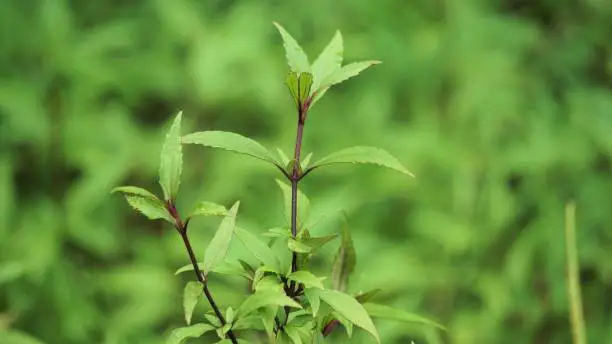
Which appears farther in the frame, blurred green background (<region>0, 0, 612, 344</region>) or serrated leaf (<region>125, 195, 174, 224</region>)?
blurred green background (<region>0, 0, 612, 344</region>)

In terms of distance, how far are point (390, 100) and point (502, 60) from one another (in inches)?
11.4

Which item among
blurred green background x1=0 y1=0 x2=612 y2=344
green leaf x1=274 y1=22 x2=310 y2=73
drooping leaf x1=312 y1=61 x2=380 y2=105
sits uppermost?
green leaf x1=274 y1=22 x2=310 y2=73

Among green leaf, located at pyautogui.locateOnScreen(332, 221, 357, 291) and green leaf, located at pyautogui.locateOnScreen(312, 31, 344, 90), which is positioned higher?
green leaf, located at pyautogui.locateOnScreen(312, 31, 344, 90)

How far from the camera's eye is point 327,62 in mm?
748

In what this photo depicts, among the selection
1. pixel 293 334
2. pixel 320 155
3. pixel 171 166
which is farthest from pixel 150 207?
pixel 320 155

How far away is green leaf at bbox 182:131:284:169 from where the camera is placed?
2.16ft

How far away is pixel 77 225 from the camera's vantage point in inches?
78.0

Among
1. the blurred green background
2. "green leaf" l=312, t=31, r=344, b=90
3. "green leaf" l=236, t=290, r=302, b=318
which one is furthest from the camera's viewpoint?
the blurred green background

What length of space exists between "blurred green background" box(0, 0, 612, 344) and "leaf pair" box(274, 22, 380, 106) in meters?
1.11

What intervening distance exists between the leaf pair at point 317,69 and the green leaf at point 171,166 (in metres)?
0.09

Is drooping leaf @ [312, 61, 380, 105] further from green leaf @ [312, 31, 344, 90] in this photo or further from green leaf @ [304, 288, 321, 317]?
green leaf @ [304, 288, 321, 317]

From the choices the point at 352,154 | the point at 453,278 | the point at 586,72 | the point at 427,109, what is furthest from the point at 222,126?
the point at 352,154

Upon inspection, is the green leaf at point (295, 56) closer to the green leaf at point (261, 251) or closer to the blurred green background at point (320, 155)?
the green leaf at point (261, 251)

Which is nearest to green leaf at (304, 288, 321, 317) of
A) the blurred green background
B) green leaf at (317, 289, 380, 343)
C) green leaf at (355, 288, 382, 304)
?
green leaf at (317, 289, 380, 343)
